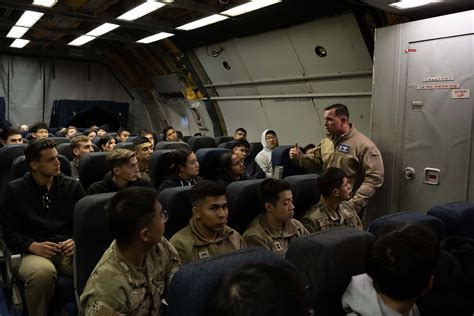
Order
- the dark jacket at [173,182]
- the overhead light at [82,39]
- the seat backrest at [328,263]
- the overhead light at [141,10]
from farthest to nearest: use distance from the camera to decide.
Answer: the overhead light at [82,39] → the overhead light at [141,10] → the dark jacket at [173,182] → the seat backrest at [328,263]

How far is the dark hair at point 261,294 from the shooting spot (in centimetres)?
99

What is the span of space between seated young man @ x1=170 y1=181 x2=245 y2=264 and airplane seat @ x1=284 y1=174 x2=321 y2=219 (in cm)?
83

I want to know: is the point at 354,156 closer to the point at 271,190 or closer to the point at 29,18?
the point at 271,190

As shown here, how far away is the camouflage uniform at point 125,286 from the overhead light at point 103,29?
6314 mm

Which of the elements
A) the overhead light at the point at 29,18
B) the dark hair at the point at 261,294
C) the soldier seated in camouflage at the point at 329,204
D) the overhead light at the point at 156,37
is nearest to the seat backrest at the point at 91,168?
the soldier seated in camouflage at the point at 329,204

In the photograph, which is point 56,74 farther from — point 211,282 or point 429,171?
point 211,282

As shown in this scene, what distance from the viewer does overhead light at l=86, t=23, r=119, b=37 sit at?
746cm

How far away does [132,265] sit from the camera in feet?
6.06

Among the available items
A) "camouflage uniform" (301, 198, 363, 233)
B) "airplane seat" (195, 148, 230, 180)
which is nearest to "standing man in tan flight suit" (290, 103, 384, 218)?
"camouflage uniform" (301, 198, 363, 233)

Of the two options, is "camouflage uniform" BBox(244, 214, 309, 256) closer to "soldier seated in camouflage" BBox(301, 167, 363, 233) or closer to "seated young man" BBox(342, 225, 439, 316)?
"soldier seated in camouflage" BBox(301, 167, 363, 233)

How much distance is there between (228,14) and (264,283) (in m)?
5.41

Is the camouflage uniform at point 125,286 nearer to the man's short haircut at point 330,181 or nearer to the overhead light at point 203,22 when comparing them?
the man's short haircut at point 330,181

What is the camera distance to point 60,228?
2988 mm

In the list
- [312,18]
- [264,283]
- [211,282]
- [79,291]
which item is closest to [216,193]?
[79,291]
